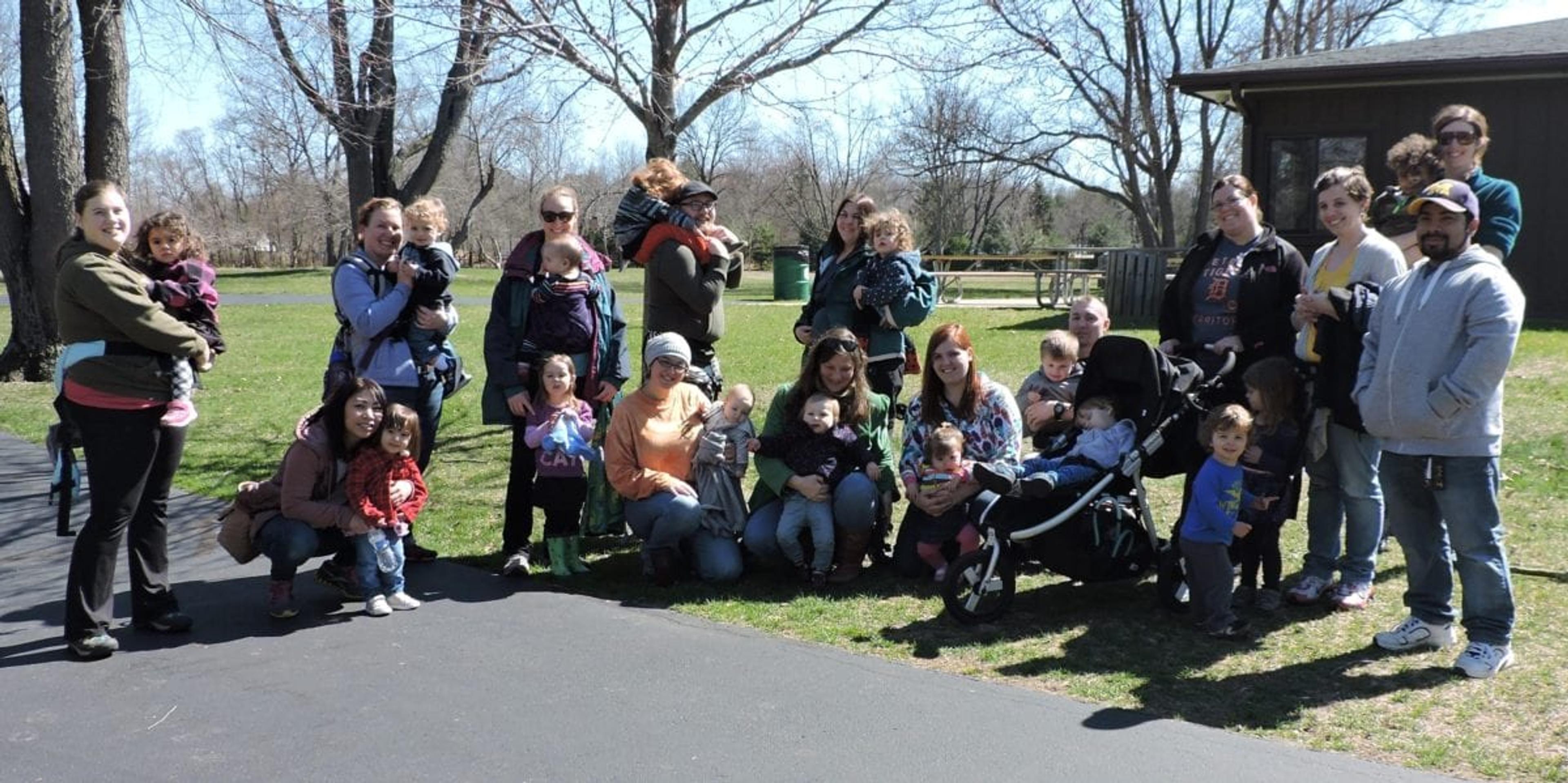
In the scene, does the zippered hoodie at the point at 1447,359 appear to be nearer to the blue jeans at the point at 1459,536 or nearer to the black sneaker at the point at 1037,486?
the blue jeans at the point at 1459,536

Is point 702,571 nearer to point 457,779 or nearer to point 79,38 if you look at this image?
point 457,779

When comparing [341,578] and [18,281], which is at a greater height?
[18,281]

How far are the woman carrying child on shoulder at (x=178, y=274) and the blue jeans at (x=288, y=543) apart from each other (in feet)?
1.88

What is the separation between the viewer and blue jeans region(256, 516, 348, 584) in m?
5.50

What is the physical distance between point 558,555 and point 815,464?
4.34ft

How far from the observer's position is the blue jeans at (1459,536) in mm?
4672

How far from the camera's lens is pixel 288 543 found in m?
5.50

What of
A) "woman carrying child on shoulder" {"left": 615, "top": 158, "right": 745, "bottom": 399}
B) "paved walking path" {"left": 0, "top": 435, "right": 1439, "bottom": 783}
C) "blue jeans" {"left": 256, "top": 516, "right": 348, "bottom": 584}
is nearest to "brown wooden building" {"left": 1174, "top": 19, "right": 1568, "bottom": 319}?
"woman carrying child on shoulder" {"left": 615, "top": 158, "right": 745, "bottom": 399}

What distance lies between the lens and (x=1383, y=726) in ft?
13.9

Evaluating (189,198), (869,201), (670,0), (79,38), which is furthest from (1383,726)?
(189,198)

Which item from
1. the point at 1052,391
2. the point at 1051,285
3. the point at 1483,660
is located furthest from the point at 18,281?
the point at 1051,285

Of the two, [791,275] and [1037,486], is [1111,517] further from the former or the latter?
[791,275]

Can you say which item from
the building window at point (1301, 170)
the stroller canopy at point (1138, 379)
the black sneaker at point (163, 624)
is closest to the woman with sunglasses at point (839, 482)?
the stroller canopy at point (1138, 379)

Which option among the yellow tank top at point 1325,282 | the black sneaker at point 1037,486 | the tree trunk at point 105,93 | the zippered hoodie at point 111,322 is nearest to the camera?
the zippered hoodie at point 111,322
